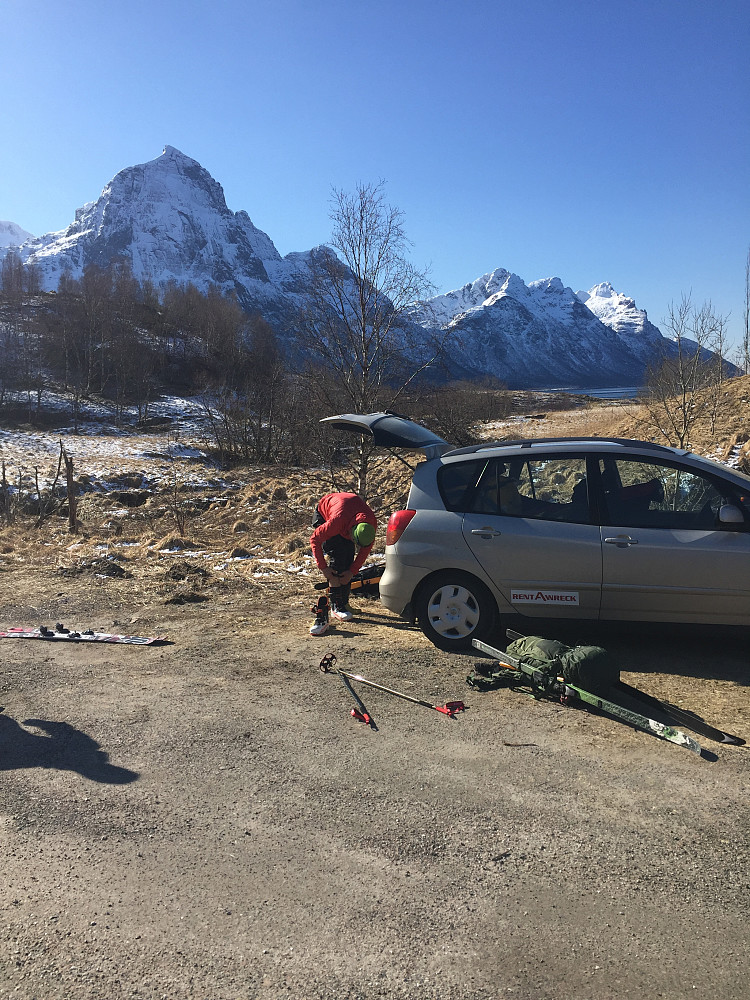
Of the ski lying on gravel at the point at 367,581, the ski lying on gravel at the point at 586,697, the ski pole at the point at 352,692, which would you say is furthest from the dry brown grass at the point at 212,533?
the ski lying on gravel at the point at 586,697

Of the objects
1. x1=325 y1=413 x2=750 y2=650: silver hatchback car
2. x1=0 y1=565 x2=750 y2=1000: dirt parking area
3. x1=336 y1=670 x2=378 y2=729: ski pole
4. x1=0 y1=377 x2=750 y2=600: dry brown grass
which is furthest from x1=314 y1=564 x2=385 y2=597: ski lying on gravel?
x1=336 y1=670 x2=378 y2=729: ski pole

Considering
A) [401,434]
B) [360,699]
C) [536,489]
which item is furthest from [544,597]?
[401,434]

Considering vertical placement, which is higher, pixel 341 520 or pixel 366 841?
pixel 341 520

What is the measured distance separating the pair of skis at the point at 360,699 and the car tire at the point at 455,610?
88 cm

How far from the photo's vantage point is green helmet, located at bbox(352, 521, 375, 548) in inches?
271

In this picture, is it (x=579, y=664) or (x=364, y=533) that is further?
(x=364, y=533)

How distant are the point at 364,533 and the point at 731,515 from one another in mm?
3376

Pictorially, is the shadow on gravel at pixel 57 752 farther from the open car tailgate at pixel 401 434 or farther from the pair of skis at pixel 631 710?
the open car tailgate at pixel 401 434

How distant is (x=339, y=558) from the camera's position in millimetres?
7191

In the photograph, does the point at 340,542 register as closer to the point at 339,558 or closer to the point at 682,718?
the point at 339,558

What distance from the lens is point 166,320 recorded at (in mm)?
95812

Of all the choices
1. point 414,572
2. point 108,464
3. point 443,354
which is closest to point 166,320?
point 108,464

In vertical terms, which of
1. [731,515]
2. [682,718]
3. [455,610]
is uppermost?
[731,515]

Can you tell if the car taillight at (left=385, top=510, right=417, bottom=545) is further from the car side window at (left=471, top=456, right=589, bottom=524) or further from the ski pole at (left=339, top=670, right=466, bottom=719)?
the ski pole at (left=339, top=670, right=466, bottom=719)
